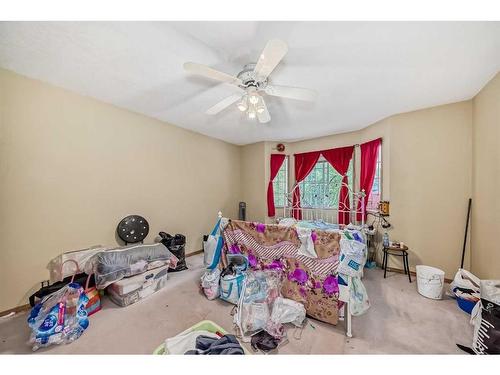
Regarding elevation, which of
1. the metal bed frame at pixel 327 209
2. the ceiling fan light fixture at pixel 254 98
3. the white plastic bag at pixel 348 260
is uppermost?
the ceiling fan light fixture at pixel 254 98

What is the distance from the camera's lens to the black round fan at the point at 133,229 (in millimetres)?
2637

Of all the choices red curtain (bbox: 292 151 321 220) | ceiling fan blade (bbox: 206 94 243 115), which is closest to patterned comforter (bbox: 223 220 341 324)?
ceiling fan blade (bbox: 206 94 243 115)

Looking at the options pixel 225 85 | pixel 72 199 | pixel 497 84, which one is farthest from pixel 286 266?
pixel 497 84

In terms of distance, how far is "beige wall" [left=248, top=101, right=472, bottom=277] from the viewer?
2483 millimetres

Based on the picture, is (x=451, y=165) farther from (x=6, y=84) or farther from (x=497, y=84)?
(x=6, y=84)

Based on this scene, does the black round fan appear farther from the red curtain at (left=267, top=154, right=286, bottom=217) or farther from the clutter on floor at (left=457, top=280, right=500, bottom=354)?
the clutter on floor at (left=457, top=280, right=500, bottom=354)

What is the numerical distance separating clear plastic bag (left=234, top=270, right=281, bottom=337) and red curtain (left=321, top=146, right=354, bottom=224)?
8.11 feet

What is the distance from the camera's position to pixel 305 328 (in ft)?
5.48

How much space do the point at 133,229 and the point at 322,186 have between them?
3781mm

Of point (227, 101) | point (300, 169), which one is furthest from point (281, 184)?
point (227, 101)

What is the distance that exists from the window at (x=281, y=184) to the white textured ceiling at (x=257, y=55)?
2.10 metres

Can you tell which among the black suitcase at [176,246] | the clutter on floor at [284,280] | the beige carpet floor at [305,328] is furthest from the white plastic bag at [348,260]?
the black suitcase at [176,246]

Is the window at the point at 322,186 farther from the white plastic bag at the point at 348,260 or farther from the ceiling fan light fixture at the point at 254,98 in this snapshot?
the ceiling fan light fixture at the point at 254,98

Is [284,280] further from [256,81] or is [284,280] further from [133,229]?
[133,229]
